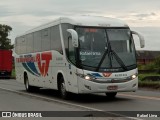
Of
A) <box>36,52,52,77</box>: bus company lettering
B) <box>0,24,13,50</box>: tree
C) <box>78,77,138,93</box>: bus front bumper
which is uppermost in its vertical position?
<box>36,52,52,77</box>: bus company lettering

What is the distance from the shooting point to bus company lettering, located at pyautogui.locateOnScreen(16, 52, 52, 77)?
63.0 ft

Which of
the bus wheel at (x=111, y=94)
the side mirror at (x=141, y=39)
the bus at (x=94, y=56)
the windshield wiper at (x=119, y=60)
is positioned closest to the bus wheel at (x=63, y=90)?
the bus at (x=94, y=56)

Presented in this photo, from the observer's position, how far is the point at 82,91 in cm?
1531

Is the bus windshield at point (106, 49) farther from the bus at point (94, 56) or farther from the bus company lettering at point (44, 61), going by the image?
the bus company lettering at point (44, 61)

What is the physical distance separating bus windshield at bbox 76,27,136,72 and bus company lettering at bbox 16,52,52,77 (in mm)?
3318

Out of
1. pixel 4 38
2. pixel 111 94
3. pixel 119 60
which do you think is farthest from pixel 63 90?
pixel 4 38

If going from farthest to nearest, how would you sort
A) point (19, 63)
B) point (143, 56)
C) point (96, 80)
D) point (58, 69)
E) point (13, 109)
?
point (143, 56) → point (19, 63) → point (58, 69) → point (96, 80) → point (13, 109)

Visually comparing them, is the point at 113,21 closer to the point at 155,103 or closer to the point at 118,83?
Answer: the point at 118,83

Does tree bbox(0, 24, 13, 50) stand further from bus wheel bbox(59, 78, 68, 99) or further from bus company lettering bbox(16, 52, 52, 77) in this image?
bus wheel bbox(59, 78, 68, 99)

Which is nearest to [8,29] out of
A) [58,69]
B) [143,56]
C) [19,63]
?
[143,56]

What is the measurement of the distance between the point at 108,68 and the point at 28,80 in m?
8.57

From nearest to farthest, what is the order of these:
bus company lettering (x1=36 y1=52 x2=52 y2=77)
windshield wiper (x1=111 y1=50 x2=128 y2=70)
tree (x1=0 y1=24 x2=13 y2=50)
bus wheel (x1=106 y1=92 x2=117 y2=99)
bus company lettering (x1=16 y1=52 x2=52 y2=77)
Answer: windshield wiper (x1=111 y1=50 x2=128 y2=70) < bus wheel (x1=106 y1=92 x2=117 y2=99) < bus company lettering (x1=36 y1=52 x2=52 y2=77) < bus company lettering (x1=16 y1=52 x2=52 y2=77) < tree (x1=0 y1=24 x2=13 y2=50)

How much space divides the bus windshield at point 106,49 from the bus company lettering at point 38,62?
332cm

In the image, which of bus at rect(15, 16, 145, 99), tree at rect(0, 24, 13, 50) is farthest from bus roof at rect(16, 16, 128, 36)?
tree at rect(0, 24, 13, 50)
